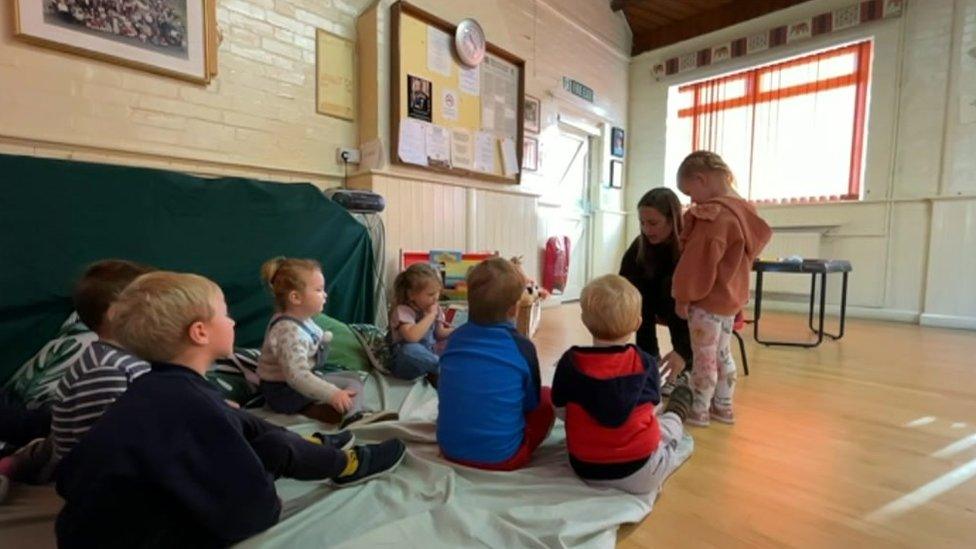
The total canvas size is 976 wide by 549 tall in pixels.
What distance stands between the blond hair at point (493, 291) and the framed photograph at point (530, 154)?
332cm

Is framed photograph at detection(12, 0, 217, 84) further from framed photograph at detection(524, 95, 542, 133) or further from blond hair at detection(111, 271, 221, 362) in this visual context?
framed photograph at detection(524, 95, 542, 133)

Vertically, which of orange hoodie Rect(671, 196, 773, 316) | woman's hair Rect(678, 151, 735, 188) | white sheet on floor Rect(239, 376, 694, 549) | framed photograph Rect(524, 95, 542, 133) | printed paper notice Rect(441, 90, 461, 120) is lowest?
white sheet on floor Rect(239, 376, 694, 549)

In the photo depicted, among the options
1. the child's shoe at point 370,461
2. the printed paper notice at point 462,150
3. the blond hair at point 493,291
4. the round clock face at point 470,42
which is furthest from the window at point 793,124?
the child's shoe at point 370,461

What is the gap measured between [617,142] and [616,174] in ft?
1.28

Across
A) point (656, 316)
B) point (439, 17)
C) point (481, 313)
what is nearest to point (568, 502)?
point (481, 313)

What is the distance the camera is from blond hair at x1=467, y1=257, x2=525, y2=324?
1.17m

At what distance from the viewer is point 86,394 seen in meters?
1.00

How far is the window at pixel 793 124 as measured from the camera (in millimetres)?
4379

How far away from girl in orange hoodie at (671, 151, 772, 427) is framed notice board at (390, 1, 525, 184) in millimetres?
2032

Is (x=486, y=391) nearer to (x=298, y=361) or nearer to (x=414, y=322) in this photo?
(x=298, y=361)

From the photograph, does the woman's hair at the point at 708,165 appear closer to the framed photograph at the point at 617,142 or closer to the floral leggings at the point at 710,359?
the floral leggings at the point at 710,359

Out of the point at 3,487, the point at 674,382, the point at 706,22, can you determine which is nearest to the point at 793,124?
the point at 706,22

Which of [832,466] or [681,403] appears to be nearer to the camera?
[832,466]

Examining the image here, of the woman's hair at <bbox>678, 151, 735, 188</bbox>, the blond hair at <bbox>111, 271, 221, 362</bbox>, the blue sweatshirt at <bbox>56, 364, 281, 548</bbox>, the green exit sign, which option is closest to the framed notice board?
the green exit sign
